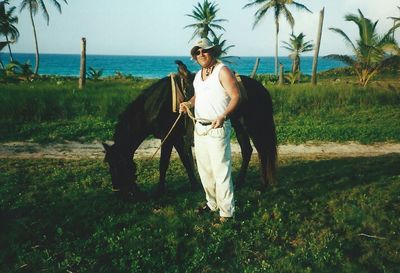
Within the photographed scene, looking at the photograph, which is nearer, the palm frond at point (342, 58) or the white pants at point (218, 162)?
the white pants at point (218, 162)

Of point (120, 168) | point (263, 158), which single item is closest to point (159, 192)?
point (120, 168)

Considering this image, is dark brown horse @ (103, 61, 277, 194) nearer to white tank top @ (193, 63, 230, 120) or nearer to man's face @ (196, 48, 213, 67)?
white tank top @ (193, 63, 230, 120)

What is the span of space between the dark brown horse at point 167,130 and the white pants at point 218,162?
959 mm

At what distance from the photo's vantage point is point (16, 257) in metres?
4.06

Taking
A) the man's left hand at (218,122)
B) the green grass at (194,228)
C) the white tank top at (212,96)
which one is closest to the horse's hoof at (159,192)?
the green grass at (194,228)

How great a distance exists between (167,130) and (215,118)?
1887 mm

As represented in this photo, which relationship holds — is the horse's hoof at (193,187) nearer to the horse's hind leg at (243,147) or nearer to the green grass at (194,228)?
the green grass at (194,228)

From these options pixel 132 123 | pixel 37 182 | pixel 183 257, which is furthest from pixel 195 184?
pixel 37 182

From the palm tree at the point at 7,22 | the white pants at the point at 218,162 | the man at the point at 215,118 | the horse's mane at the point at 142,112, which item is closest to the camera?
the man at the point at 215,118

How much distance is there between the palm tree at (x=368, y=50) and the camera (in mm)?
17453

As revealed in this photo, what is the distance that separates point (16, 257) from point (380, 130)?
444 inches

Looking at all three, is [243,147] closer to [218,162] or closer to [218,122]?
[218,162]

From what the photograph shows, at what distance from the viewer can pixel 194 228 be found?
4.73 meters

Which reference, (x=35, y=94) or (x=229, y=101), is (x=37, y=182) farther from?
(x=35, y=94)
